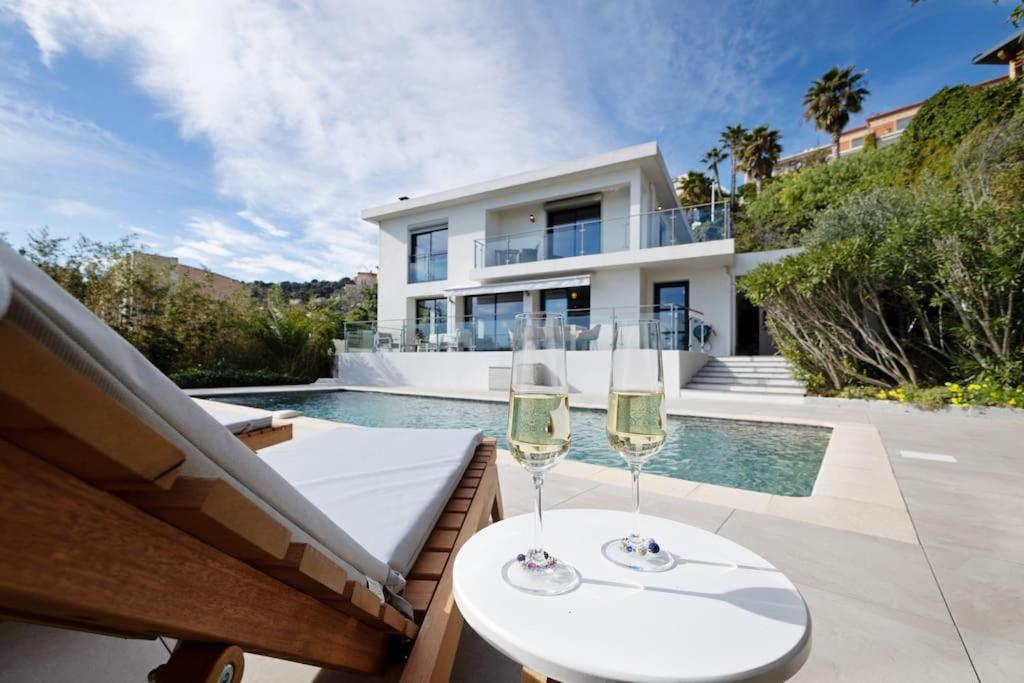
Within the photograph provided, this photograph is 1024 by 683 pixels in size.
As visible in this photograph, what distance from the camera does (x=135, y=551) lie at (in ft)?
1.70

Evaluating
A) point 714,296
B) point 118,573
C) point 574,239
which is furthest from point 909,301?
point 118,573

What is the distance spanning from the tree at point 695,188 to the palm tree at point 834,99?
25.1ft

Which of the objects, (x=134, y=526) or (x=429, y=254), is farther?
(x=429, y=254)

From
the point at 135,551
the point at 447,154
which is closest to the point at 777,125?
the point at 447,154

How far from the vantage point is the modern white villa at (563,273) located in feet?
43.0

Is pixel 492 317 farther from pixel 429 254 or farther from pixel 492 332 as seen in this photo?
pixel 429 254

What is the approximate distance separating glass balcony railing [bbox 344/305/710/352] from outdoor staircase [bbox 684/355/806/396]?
877mm

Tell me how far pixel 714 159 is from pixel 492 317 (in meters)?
22.7

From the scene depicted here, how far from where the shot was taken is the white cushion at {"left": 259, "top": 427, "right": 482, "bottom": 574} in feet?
4.39

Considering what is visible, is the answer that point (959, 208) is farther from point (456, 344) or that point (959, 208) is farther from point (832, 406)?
point (456, 344)

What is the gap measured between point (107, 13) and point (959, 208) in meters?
13.5

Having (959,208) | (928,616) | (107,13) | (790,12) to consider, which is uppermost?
(790,12)

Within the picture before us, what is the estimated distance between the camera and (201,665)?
70cm

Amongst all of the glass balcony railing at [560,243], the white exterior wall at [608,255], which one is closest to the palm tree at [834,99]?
the white exterior wall at [608,255]
